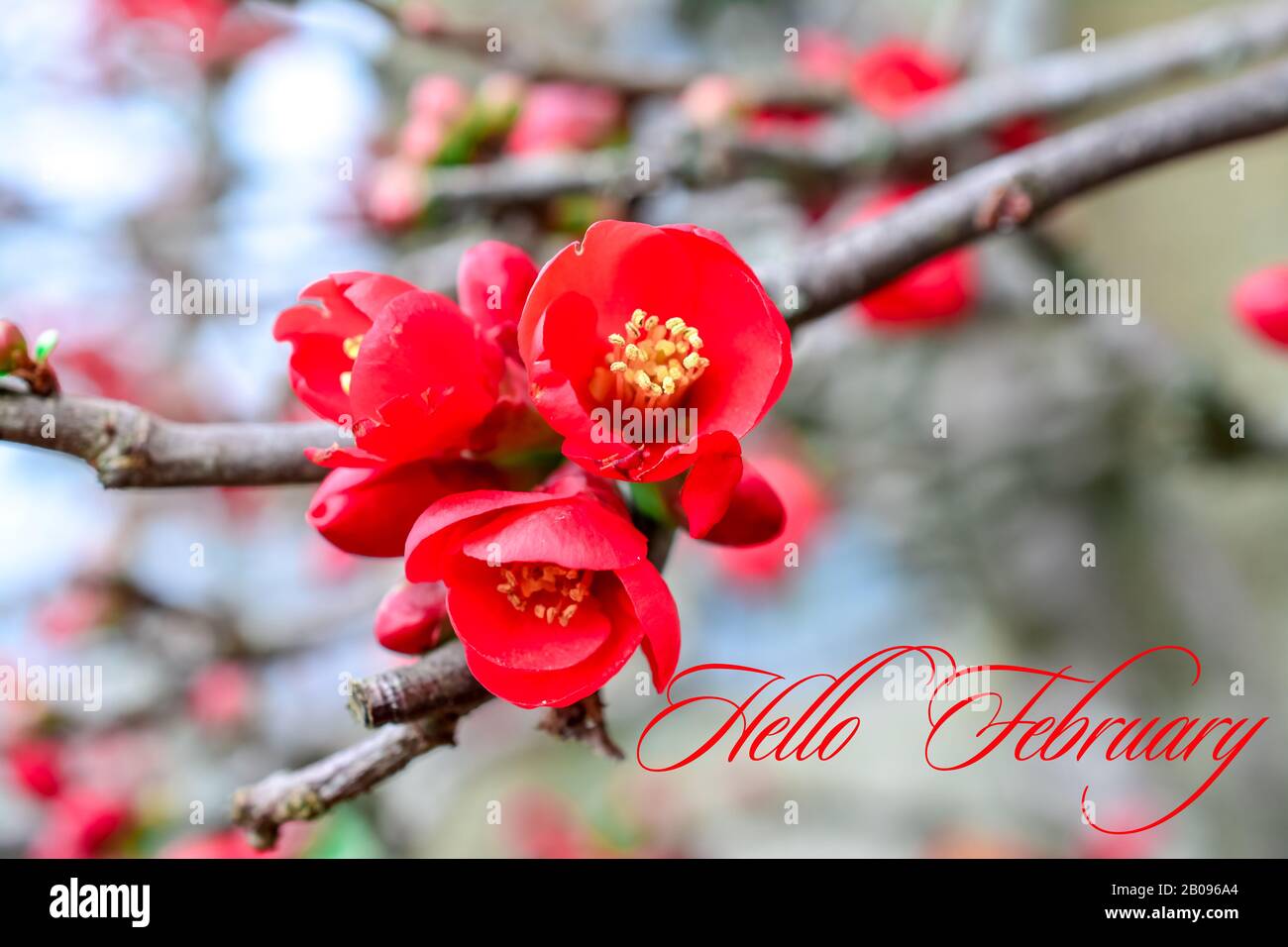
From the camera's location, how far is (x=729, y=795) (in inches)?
106

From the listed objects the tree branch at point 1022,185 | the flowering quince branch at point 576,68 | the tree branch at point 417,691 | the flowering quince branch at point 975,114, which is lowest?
the tree branch at point 417,691

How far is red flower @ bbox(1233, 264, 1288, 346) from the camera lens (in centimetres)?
78

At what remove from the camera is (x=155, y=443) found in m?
0.47

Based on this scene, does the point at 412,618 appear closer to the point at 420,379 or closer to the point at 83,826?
the point at 420,379

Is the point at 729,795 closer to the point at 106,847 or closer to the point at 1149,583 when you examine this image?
the point at 1149,583

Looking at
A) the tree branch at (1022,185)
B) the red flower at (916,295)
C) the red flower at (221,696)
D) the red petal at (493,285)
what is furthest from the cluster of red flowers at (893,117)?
the red flower at (221,696)

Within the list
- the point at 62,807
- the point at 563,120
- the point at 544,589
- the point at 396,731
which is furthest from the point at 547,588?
the point at 563,120

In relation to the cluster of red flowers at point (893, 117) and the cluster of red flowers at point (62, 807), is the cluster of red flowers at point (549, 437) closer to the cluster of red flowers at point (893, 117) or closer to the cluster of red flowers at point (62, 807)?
the cluster of red flowers at point (893, 117)

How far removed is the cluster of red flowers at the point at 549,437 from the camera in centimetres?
38

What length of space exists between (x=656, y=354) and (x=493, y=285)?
0.31 ft

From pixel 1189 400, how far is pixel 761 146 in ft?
2.35

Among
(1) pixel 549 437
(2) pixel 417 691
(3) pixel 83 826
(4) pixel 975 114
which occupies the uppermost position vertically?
(4) pixel 975 114

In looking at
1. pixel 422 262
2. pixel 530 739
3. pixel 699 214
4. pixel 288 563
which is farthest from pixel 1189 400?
pixel 288 563

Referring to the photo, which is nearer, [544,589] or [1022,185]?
[544,589]
